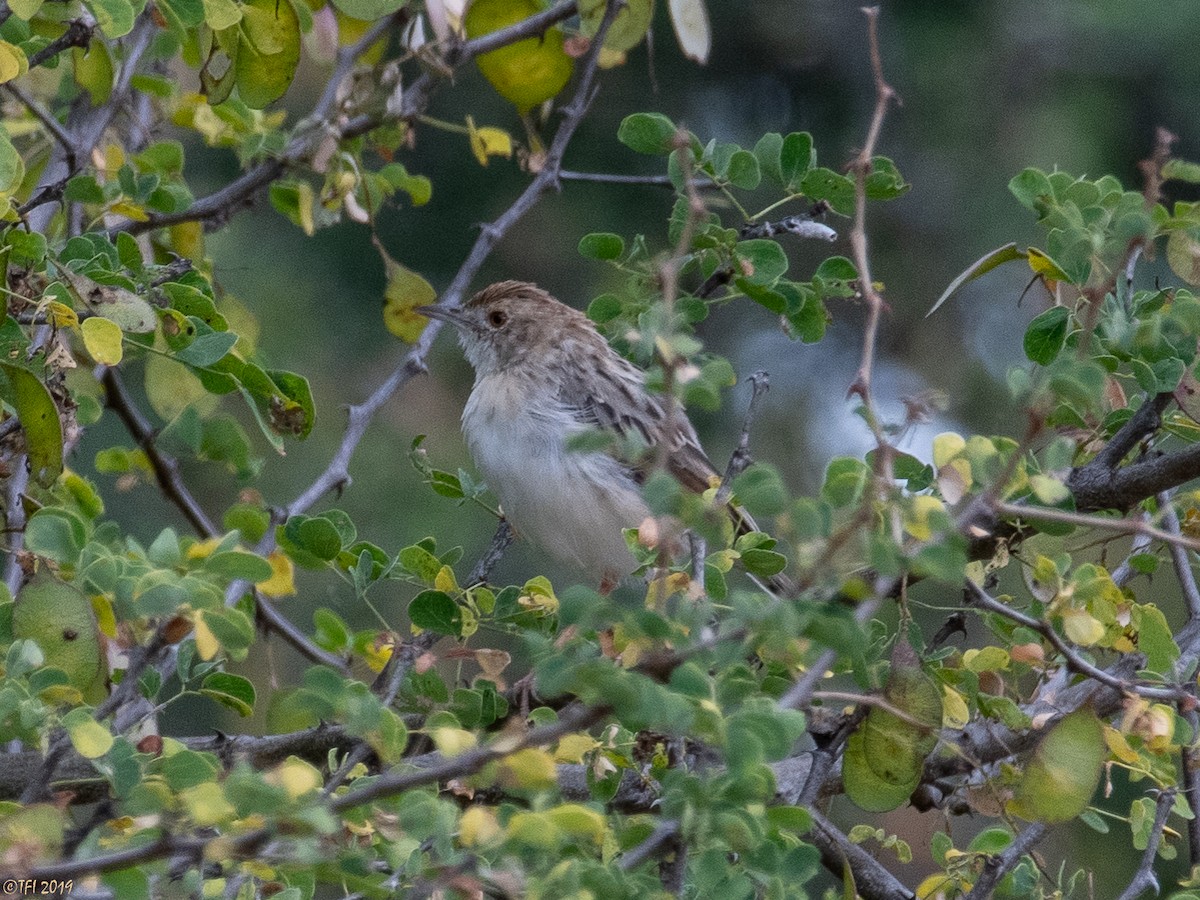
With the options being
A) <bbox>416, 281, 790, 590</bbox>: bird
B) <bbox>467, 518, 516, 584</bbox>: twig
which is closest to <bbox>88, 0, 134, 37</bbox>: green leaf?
<bbox>467, 518, 516, 584</bbox>: twig

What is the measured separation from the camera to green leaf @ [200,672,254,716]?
2809mm

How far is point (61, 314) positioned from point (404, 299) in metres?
1.68

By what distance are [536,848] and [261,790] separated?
38 cm

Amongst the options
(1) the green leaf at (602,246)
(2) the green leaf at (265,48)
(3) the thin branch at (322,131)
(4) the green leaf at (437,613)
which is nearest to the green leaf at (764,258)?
(1) the green leaf at (602,246)

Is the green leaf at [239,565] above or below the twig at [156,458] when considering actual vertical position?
above

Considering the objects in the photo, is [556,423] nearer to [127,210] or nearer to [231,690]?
[127,210]

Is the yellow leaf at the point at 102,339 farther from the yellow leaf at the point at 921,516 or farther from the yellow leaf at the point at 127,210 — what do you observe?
the yellow leaf at the point at 921,516

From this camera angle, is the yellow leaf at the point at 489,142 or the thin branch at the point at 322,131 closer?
the thin branch at the point at 322,131

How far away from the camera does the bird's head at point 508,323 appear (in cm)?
556

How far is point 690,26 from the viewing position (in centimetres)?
340

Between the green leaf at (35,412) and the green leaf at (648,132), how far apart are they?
138 centimetres

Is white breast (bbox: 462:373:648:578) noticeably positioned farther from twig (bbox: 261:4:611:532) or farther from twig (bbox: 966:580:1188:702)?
twig (bbox: 966:580:1188:702)

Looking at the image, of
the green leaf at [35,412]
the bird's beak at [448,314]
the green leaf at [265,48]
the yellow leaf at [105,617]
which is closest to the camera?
the yellow leaf at [105,617]

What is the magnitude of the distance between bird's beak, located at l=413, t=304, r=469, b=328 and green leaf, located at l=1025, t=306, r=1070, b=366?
7.98 feet
